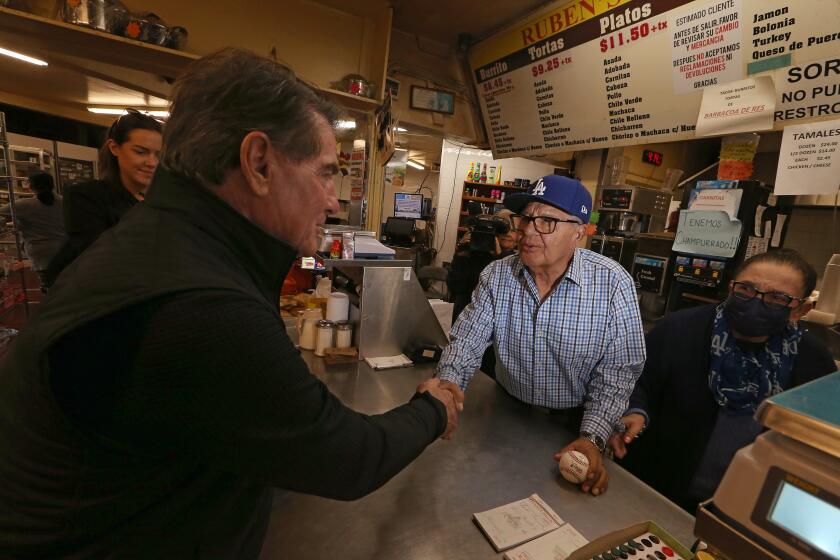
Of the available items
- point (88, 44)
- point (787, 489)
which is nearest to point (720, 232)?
point (787, 489)

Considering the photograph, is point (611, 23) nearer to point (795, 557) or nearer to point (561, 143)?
point (561, 143)

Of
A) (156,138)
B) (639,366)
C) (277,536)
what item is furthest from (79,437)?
(156,138)

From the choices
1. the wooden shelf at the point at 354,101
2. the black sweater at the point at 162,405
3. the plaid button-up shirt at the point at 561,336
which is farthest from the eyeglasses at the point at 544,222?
the wooden shelf at the point at 354,101

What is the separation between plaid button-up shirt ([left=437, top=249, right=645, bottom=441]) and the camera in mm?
1447

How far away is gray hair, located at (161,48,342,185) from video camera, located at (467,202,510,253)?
2118mm

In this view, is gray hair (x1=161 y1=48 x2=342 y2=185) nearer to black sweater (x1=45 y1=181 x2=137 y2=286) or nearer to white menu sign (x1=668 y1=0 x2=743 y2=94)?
black sweater (x1=45 y1=181 x2=137 y2=286)

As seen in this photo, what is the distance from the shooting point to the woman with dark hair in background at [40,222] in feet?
12.5

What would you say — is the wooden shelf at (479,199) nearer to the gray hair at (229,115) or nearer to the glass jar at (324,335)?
the glass jar at (324,335)

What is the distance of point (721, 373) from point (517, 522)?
1030 millimetres

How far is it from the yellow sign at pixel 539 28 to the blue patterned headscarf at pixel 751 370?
198 centimetres

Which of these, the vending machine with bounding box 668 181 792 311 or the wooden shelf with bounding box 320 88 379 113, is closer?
the vending machine with bounding box 668 181 792 311

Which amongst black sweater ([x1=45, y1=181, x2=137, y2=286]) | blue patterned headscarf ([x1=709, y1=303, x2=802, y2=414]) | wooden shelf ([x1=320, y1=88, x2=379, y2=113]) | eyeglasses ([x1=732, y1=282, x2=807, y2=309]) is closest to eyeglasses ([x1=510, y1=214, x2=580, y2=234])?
eyeglasses ([x1=732, y1=282, x2=807, y2=309])

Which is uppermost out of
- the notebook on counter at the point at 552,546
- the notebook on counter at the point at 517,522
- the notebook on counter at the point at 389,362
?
the notebook on counter at the point at 552,546

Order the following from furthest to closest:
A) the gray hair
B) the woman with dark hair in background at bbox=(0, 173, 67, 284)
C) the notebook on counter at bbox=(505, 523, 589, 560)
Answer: the woman with dark hair in background at bbox=(0, 173, 67, 284)
the notebook on counter at bbox=(505, 523, 589, 560)
the gray hair
